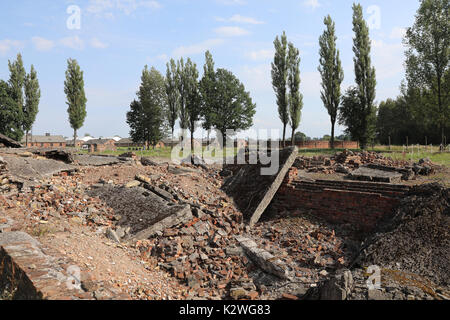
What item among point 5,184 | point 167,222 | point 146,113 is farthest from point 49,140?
point 167,222

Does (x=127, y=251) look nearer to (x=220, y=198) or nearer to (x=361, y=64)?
(x=220, y=198)

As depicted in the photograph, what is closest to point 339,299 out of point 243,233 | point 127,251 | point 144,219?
point 243,233

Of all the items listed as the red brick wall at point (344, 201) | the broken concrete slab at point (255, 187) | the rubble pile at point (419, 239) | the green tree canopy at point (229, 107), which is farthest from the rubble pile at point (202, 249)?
the green tree canopy at point (229, 107)

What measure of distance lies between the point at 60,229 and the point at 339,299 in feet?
17.5

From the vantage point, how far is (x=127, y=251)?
19.0ft

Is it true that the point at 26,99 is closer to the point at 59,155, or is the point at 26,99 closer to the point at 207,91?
the point at 207,91

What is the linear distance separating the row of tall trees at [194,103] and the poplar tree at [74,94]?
592 centimetres

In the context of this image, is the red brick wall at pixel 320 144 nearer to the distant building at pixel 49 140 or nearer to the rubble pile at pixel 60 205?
the rubble pile at pixel 60 205

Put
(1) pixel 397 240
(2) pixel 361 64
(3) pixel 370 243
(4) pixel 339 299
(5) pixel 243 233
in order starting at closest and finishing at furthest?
1. (4) pixel 339 299
2. (1) pixel 397 240
3. (3) pixel 370 243
4. (5) pixel 243 233
5. (2) pixel 361 64

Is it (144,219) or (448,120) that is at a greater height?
(448,120)

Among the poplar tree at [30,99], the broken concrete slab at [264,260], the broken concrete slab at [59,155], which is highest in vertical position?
the poplar tree at [30,99]

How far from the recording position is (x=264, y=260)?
574cm

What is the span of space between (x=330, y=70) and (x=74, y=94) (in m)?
29.6

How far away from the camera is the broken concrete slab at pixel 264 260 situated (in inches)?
215
